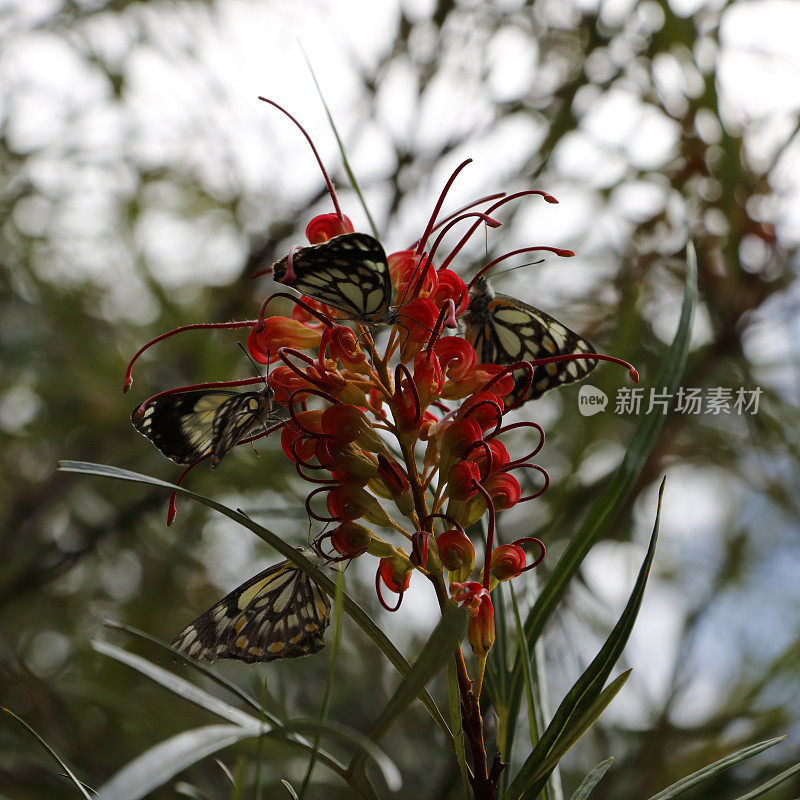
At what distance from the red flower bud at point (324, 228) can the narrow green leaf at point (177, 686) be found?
0.39m

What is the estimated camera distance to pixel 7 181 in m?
2.01

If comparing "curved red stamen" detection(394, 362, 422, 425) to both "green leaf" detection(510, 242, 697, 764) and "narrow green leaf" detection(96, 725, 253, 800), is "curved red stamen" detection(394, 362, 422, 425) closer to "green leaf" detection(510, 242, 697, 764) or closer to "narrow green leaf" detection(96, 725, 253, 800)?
"green leaf" detection(510, 242, 697, 764)

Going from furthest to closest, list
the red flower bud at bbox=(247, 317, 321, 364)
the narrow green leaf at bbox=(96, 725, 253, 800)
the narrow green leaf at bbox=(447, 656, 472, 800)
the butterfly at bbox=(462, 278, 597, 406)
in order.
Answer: the butterfly at bbox=(462, 278, 597, 406) < the red flower bud at bbox=(247, 317, 321, 364) < the narrow green leaf at bbox=(447, 656, 472, 800) < the narrow green leaf at bbox=(96, 725, 253, 800)

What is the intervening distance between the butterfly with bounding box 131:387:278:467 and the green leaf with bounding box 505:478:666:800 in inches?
13.1

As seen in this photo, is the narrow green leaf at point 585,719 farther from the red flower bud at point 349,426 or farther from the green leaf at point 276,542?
the red flower bud at point 349,426

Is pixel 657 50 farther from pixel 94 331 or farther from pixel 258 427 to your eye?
pixel 94 331

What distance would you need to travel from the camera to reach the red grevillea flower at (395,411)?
0.59 m

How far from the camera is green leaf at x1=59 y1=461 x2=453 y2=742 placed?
455 millimetres

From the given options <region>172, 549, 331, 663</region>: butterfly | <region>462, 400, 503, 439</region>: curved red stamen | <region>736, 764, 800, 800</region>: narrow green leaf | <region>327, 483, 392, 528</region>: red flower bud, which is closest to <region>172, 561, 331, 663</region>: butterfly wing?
<region>172, 549, 331, 663</region>: butterfly

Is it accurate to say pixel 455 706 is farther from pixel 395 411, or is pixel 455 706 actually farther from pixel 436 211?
pixel 436 211

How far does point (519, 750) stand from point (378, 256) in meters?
0.60

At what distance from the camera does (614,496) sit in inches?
22.3

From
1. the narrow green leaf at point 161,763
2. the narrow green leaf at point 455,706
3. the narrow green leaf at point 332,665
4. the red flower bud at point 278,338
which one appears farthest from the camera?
the red flower bud at point 278,338

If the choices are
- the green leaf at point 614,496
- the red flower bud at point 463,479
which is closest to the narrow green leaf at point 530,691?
the green leaf at point 614,496
